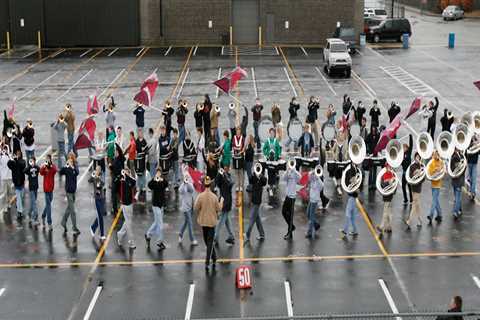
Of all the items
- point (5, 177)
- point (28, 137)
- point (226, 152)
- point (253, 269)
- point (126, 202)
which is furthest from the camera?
point (28, 137)

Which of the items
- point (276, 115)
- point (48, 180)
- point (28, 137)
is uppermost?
point (276, 115)

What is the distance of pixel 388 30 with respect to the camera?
57.2 meters

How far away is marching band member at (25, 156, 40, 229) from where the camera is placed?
19891 mm

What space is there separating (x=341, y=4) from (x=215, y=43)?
918 cm

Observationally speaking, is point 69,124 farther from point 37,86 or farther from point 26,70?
point 26,70

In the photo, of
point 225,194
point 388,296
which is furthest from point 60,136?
point 388,296

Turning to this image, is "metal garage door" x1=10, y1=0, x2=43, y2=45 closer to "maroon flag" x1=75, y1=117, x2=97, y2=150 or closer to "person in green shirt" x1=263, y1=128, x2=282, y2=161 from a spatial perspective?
"maroon flag" x1=75, y1=117, x2=97, y2=150

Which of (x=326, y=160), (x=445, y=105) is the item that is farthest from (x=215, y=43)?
(x=326, y=160)

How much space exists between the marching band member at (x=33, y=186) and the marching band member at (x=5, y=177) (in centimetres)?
106

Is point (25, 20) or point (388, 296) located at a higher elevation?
point (25, 20)

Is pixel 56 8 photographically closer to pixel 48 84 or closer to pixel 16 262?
pixel 48 84

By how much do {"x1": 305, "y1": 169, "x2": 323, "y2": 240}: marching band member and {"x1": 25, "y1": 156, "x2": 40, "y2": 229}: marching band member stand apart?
21.8ft

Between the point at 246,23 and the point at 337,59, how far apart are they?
1690cm

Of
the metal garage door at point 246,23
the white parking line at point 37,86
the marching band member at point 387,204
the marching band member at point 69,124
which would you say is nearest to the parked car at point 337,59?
the metal garage door at point 246,23
